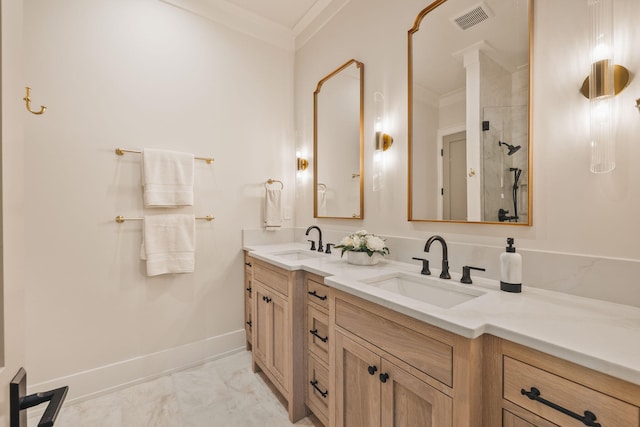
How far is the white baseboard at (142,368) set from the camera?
1.79 m

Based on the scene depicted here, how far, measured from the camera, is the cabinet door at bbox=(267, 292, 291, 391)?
166cm

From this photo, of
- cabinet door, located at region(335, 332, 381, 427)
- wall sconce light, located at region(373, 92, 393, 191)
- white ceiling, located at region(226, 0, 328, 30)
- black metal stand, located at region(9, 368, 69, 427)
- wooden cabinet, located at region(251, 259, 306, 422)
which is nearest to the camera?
black metal stand, located at region(9, 368, 69, 427)

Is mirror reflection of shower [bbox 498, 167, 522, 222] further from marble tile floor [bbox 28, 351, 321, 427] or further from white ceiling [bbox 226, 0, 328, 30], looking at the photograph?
white ceiling [bbox 226, 0, 328, 30]

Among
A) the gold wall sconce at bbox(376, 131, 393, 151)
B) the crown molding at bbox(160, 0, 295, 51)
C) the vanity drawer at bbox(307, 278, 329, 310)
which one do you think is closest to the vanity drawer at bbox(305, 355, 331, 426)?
the vanity drawer at bbox(307, 278, 329, 310)

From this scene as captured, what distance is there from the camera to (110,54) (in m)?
1.90

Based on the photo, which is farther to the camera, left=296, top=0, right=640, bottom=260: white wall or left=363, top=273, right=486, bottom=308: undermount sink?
left=363, top=273, right=486, bottom=308: undermount sink

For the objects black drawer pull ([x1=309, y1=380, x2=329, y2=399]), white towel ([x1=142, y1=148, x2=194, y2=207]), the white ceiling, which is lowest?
black drawer pull ([x1=309, y1=380, x2=329, y2=399])

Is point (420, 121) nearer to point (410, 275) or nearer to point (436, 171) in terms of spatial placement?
point (436, 171)

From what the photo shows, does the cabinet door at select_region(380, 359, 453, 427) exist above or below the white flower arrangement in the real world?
below

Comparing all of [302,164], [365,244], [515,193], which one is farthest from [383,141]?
[302,164]

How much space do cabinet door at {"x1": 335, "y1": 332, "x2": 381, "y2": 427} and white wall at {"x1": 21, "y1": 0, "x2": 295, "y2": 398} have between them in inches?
56.1

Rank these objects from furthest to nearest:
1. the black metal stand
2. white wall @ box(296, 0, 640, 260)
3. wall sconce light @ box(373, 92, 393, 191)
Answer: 1. wall sconce light @ box(373, 92, 393, 191)
2. white wall @ box(296, 0, 640, 260)
3. the black metal stand

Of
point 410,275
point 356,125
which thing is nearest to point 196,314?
point 410,275

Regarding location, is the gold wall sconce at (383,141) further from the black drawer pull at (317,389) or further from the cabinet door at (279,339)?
the black drawer pull at (317,389)
